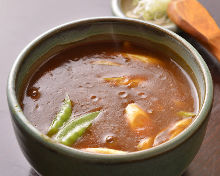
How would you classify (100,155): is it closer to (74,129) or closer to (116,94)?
(74,129)

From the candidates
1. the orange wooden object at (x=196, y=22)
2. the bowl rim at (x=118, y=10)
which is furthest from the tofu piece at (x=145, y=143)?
the bowl rim at (x=118, y=10)

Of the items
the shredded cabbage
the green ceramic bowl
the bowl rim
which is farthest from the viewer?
the shredded cabbage

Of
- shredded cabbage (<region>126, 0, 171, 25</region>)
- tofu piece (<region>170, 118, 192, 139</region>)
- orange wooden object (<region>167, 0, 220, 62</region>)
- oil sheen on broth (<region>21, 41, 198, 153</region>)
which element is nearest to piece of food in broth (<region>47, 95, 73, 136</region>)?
oil sheen on broth (<region>21, 41, 198, 153</region>)

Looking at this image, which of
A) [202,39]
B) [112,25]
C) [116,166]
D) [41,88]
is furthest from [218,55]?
[116,166]

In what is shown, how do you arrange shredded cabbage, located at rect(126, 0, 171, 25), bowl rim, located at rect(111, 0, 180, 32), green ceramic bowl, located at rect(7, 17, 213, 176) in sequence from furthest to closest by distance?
shredded cabbage, located at rect(126, 0, 171, 25)
bowl rim, located at rect(111, 0, 180, 32)
green ceramic bowl, located at rect(7, 17, 213, 176)

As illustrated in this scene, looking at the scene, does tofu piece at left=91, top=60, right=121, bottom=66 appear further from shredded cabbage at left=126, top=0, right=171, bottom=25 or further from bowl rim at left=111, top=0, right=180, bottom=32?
shredded cabbage at left=126, top=0, right=171, bottom=25

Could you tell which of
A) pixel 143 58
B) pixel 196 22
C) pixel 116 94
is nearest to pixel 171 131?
pixel 116 94
